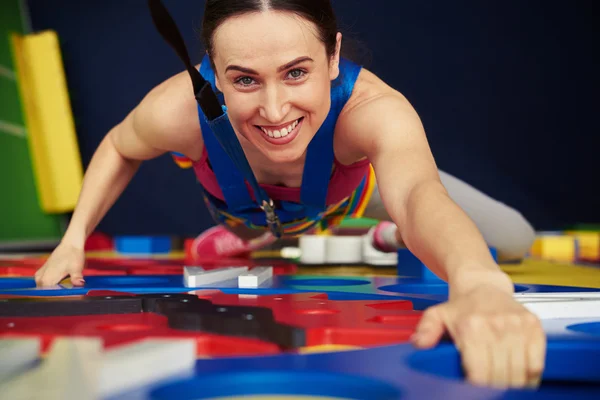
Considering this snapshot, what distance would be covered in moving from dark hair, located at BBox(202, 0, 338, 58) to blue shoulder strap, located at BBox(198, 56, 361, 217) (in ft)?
0.34

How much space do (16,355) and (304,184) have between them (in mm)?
954

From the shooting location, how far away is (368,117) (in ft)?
4.04

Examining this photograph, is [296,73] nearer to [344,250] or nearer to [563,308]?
[563,308]

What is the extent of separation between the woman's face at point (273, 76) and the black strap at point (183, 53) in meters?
0.03

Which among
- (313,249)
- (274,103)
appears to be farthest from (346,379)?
(313,249)

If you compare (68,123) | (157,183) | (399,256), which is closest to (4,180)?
(68,123)

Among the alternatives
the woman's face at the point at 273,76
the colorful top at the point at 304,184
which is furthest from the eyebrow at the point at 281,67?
the colorful top at the point at 304,184

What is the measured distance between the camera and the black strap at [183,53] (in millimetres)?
1147

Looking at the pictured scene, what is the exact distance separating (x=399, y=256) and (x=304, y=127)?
0.74 meters

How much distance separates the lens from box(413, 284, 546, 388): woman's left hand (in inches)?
23.0

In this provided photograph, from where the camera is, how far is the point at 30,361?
602 mm

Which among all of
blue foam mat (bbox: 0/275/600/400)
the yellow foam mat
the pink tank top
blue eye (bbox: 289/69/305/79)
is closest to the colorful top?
the pink tank top

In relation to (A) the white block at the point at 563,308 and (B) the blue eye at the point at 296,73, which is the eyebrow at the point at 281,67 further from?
(A) the white block at the point at 563,308

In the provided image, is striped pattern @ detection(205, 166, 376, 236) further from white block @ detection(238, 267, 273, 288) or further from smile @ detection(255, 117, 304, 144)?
smile @ detection(255, 117, 304, 144)
